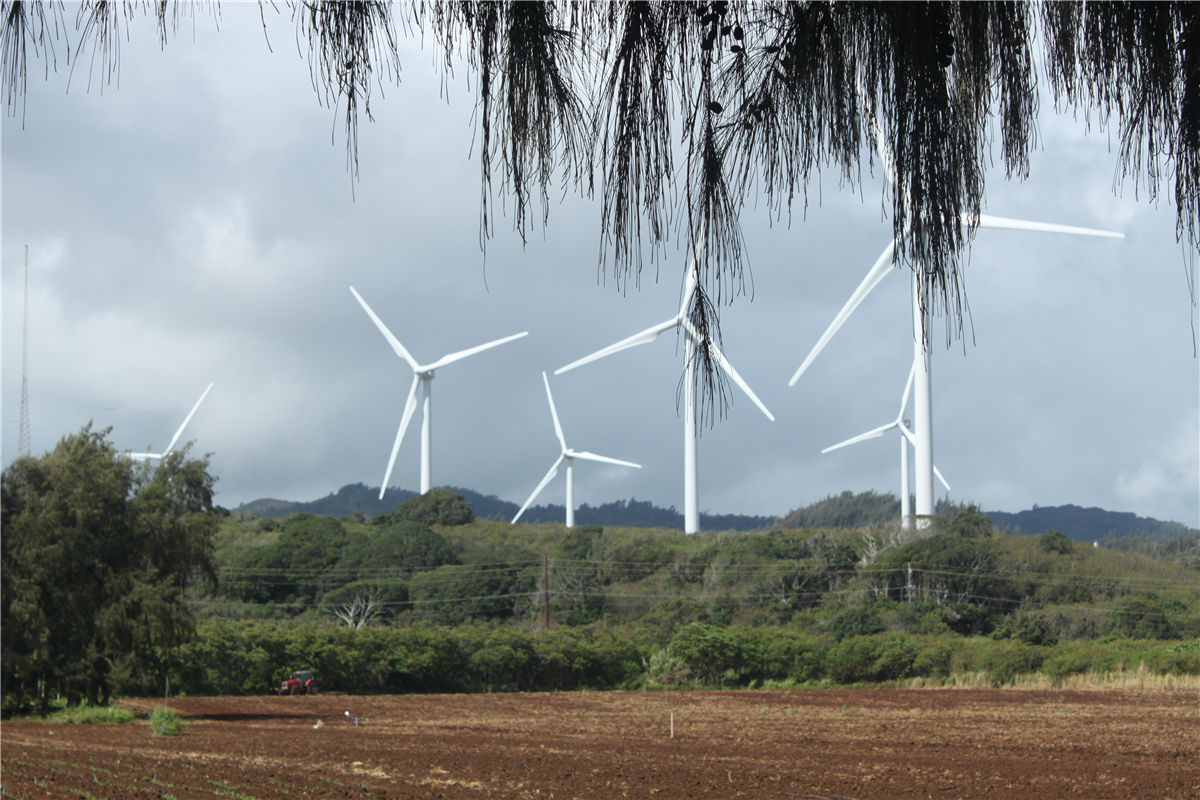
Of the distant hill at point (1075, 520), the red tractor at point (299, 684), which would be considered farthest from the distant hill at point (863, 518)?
the red tractor at point (299, 684)

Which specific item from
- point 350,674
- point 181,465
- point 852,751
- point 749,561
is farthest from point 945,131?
point 749,561

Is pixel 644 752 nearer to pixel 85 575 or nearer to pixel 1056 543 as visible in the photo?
pixel 85 575

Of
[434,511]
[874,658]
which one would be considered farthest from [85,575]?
[434,511]

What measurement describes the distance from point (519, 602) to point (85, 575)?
31.7 metres

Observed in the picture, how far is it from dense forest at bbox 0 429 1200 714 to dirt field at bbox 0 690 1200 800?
3.75 metres

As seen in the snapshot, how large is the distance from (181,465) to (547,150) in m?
33.2

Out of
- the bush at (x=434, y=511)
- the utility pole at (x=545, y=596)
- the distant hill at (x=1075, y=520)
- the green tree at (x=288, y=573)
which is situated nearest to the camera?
the utility pole at (x=545, y=596)

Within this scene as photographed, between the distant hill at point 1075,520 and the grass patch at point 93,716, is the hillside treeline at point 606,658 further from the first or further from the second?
the distant hill at point 1075,520

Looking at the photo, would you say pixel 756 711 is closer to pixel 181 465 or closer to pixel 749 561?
pixel 181 465

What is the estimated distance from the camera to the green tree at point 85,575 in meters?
29.0

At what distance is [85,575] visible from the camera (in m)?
30.5

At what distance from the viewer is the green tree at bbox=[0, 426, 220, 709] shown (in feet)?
95.1

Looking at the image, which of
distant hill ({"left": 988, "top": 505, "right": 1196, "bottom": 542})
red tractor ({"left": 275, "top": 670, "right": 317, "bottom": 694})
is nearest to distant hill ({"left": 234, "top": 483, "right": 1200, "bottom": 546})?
distant hill ({"left": 988, "top": 505, "right": 1196, "bottom": 542})

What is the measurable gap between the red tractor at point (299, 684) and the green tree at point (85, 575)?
38.1 feet
